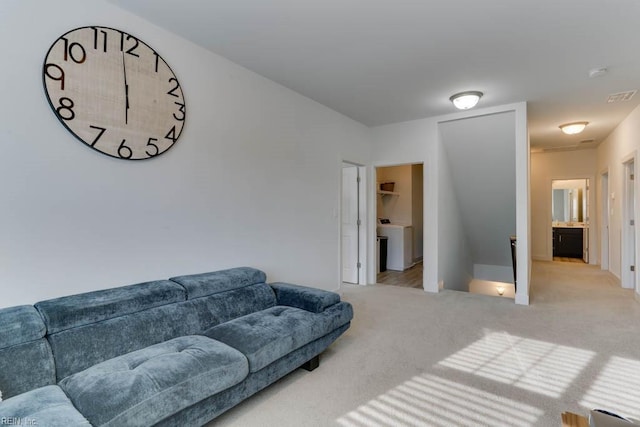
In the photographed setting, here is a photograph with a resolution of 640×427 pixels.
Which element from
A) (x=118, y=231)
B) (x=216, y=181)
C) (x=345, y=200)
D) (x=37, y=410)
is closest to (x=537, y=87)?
(x=345, y=200)

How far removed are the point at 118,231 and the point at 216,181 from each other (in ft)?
3.04

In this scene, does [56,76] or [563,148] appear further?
[563,148]

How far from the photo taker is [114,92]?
224 centimetres

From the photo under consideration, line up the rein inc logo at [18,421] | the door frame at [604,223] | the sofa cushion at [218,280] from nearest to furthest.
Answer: the rein inc logo at [18,421] → the sofa cushion at [218,280] → the door frame at [604,223]

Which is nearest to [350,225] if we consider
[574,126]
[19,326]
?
[574,126]

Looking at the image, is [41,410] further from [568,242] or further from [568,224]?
[568,224]

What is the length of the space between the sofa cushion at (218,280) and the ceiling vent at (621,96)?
472cm

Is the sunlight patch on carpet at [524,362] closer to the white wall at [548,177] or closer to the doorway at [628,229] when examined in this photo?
the doorway at [628,229]

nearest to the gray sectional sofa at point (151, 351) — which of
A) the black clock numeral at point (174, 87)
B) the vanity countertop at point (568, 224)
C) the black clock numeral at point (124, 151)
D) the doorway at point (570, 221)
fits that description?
the black clock numeral at point (124, 151)

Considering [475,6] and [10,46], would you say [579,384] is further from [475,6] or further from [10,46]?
[10,46]

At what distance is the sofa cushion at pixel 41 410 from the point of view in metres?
1.21

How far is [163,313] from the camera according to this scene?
2162 mm

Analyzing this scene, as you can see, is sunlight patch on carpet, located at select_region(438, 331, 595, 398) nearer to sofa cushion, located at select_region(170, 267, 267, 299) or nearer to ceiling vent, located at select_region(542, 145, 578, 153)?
sofa cushion, located at select_region(170, 267, 267, 299)

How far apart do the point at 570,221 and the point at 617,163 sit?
365 cm
